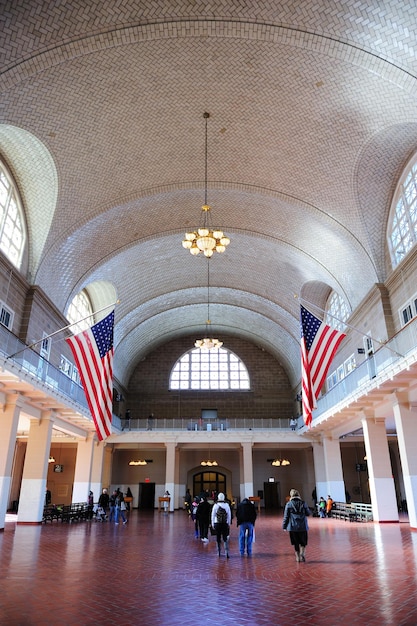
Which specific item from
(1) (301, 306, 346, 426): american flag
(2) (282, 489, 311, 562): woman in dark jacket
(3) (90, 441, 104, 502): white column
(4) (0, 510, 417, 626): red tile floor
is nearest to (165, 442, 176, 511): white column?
(3) (90, 441, 104, 502): white column

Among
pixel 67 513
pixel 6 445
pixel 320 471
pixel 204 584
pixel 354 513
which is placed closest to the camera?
pixel 204 584

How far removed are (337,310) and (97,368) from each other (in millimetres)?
15184

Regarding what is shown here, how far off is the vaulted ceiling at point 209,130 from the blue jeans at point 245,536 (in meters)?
11.4

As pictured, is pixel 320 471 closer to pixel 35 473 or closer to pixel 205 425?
pixel 205 425

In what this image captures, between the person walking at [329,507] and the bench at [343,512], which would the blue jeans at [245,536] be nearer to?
the bench at [343,512]

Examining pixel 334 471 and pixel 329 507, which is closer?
pixel 329 507

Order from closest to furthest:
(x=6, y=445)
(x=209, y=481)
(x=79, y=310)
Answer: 1. (x=6, y=445)
2. (x=79, y=310)
3. (x=209, y=481)

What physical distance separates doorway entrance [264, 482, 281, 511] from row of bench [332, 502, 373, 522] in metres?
13.4

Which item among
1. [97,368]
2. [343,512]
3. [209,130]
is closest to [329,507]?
[343,512]

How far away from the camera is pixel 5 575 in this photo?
7.00 m

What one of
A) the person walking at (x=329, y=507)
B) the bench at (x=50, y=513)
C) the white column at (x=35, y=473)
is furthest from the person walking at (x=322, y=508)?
the white column at (x=35, y=473)

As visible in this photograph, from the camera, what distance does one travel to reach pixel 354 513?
64.1ft

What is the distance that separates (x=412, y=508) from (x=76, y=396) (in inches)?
539

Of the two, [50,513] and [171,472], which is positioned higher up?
→ [171,472]
